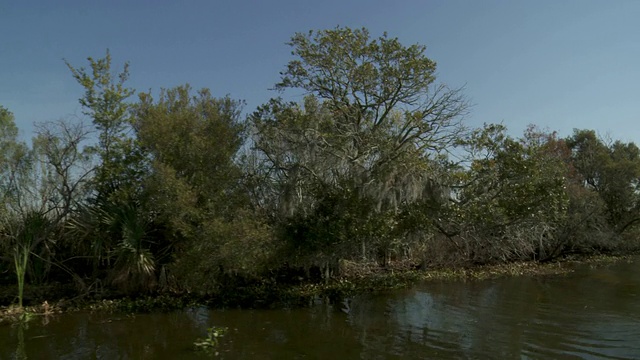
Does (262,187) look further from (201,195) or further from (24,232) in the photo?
(24,232)

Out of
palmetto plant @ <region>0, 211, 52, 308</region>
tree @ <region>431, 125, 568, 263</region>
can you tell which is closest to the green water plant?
palmetto plant @ <region>0, 211, 52, 308</region>

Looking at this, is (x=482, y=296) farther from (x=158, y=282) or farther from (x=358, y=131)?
(x=158, y=282)

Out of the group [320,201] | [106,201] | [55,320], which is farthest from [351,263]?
[55,320]

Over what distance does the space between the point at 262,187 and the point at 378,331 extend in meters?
7.15

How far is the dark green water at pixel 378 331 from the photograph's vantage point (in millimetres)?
9125

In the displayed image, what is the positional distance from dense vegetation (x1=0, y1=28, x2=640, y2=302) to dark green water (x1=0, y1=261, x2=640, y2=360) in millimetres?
2075

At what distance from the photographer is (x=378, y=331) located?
10.7 meters

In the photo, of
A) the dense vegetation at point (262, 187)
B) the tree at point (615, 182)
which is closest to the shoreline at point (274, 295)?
the dense vegetation at point (262, 187)

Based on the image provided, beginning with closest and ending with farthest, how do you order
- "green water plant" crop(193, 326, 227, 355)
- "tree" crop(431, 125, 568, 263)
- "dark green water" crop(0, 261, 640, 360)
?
1. "dark green water" crop(0, 261, 640, 360)
2. "green water plant" crop(193, 326, 227, 355)
3. "tree" crop(431, 125, 568, 263)

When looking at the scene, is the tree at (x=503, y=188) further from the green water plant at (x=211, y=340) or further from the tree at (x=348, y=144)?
the green water plant at (x=211, y=340)

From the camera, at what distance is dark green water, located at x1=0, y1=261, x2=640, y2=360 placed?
9.12 metres

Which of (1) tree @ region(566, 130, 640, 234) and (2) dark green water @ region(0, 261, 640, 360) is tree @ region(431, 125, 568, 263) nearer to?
(2) dark green water @ region(0, 261, 640, 360)

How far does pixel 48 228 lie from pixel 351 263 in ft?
34.2

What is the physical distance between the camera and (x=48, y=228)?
557 inches
